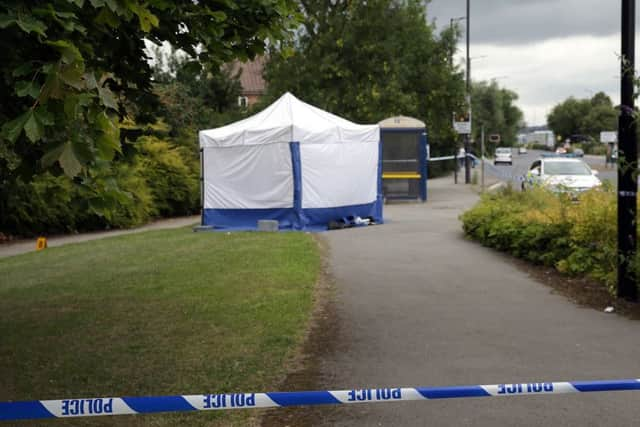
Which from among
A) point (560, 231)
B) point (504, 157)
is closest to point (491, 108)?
point (504, 157)

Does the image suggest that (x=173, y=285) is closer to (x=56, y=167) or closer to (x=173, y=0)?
(x=173, y=0)

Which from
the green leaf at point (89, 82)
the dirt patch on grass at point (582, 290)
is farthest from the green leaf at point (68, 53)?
the dirt patch on grass at point (582, 290)

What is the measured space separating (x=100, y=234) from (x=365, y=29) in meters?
15.1

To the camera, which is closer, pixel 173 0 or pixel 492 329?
pixel 173 0

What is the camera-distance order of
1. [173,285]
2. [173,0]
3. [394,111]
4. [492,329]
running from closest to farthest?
[173,0] < [492,329] < [173,285] < [394,111]

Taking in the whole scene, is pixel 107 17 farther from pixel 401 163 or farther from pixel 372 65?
pixel 372 65

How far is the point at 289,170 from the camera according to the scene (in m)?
18.8

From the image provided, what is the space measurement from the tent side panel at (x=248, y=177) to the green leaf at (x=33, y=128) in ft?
50.8

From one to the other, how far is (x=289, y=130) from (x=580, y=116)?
422ft

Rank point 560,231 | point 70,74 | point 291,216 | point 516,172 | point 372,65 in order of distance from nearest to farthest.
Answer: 1. point 70,74
2. point 560,231
3. point 291,216
4. point 372,65
5. point 516,172

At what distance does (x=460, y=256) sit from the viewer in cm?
1324

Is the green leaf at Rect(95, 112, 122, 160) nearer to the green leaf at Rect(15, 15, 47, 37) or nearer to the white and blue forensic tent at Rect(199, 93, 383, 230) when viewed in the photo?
the green leaf at Rect(15, 15, 47, 37)

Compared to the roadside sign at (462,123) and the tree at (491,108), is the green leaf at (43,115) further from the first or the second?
the tree at (491,108)

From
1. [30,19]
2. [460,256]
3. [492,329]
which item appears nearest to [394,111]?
[460,256]
